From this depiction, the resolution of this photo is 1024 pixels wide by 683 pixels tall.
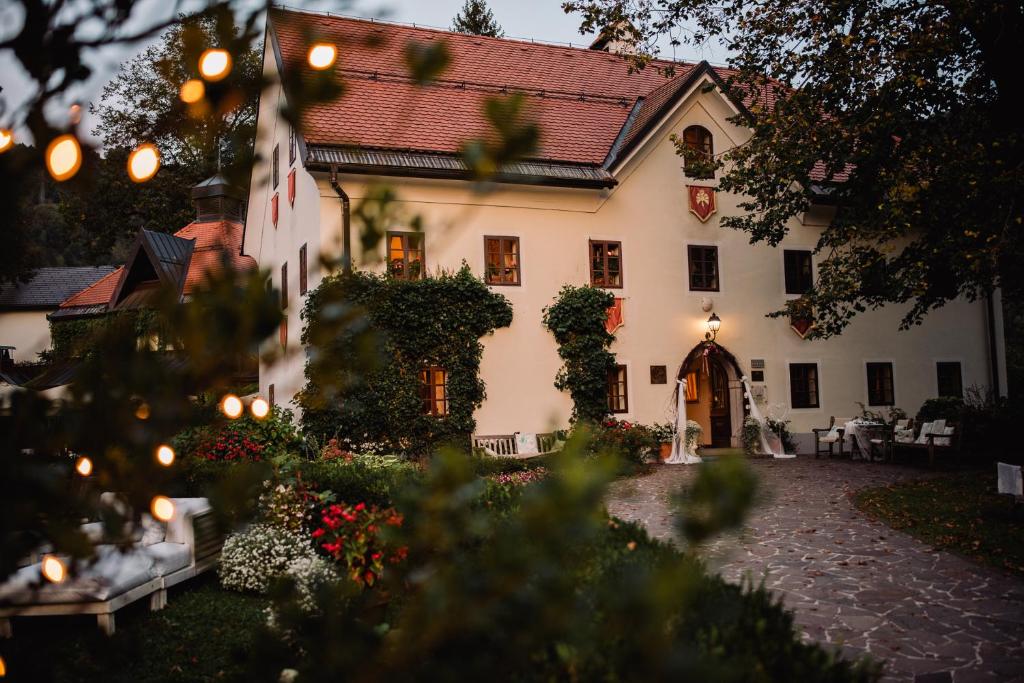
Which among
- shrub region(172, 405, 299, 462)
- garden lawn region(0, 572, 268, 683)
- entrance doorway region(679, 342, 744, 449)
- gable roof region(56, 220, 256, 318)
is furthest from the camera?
gable roof region(56, 220, 256, 318)

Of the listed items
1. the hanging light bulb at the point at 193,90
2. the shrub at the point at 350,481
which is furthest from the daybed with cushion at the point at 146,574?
the hanging light bulb at the point at 193,90

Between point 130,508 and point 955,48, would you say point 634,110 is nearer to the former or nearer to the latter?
point 955,48

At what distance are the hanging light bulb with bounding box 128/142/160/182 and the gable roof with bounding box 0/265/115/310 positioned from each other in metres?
45.7

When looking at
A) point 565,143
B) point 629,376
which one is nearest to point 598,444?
point 629,376

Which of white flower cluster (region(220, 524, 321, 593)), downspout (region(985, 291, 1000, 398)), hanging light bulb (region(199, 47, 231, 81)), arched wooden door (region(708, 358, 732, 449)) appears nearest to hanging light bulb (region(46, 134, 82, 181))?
hanging light bulb (region(199, 47, 231, 81))

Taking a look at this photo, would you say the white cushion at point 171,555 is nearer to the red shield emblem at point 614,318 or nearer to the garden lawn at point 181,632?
the garden lawn at point 181,632

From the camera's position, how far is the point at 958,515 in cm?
1105

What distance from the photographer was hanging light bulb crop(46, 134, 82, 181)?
6.72 feet

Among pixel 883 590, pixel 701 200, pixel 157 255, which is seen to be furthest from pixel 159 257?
pixel 883 590

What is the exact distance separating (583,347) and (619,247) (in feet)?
9.68

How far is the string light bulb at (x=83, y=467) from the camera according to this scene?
2061 mm

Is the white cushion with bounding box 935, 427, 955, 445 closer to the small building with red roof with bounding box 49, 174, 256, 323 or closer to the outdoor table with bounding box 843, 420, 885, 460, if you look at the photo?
the outdoor table with bounding box 843, 420, 885, 460

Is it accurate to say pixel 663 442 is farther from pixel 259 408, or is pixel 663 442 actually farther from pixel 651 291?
pixel 259 408

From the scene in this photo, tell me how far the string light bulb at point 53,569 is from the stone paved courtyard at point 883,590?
2543 mm
